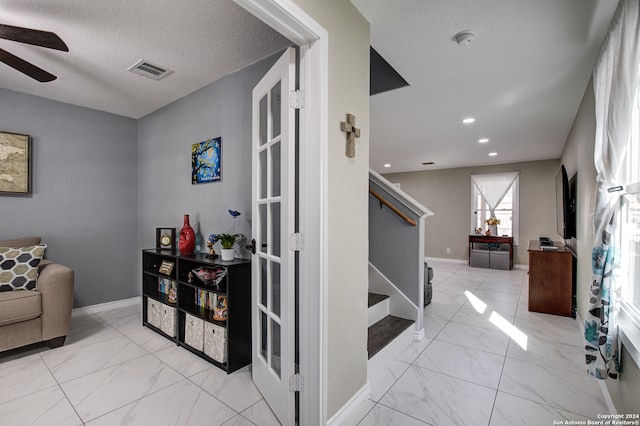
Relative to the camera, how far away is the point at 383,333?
262cm

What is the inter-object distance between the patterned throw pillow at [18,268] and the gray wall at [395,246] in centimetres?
313

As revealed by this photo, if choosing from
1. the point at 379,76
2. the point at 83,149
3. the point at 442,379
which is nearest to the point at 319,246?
the point at 442,379

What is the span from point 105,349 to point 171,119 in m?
2.39

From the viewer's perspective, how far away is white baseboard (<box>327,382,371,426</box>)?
1.64m

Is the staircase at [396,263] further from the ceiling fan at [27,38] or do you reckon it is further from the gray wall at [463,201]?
the gray wall at [463,201]

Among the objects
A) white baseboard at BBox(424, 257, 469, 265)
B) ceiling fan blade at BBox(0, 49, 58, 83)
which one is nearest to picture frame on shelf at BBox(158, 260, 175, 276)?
ceiling fan blade at BBox(0, 49, 58, 83)

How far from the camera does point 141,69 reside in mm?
2664

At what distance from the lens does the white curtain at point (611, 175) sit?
1.48 metres

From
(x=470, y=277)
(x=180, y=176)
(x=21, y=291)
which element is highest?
(x=180, y=176)

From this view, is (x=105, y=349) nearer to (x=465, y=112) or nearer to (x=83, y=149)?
(x=83, y=149)

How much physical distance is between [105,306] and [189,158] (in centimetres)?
215

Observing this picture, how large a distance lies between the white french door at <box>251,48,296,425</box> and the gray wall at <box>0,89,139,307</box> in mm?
2699

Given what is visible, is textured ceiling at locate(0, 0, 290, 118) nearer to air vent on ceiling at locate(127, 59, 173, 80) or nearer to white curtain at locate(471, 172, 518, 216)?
air vent on ceiling at locate(127, 59, 173, 80)

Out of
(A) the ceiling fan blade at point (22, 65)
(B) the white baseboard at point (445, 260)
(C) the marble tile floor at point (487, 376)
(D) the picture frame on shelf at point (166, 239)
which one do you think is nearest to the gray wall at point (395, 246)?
(C) the marble tile floor at point (487, 376)
